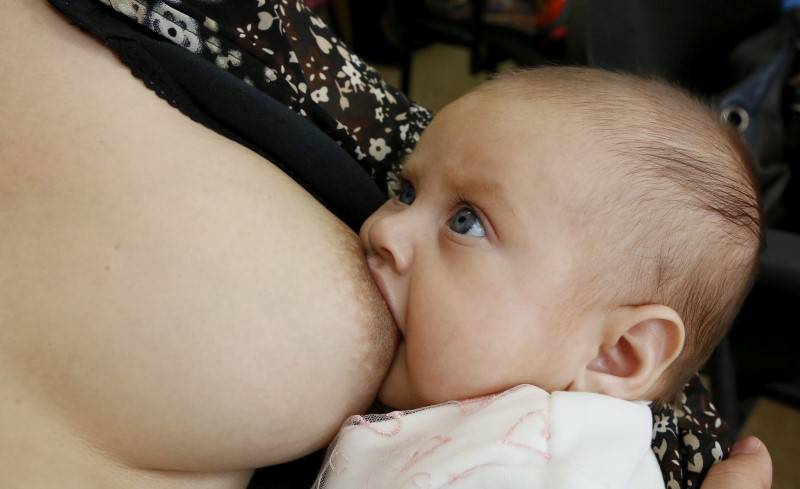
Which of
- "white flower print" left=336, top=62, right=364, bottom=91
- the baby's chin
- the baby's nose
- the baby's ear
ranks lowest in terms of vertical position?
the baby's chin

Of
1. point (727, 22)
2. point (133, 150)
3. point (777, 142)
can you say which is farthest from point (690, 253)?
point (727, 22)

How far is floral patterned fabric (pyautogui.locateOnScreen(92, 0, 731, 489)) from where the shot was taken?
2.42ft

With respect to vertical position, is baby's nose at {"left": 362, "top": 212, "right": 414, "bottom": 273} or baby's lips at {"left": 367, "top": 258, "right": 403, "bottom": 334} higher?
baby's nose at {"left": 362, "top": 212, "right": 414, "bottom": 273}

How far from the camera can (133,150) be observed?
2.16 feet

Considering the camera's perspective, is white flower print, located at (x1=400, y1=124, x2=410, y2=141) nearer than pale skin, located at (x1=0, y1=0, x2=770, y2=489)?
No

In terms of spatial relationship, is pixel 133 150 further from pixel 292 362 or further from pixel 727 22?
pixel 727 22

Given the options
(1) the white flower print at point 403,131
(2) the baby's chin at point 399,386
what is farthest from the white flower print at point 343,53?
(2) the baby's chin at point 399,386

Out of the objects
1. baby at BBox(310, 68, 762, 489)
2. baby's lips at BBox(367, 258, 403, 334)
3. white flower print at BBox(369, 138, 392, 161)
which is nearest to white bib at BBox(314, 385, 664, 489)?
baby at BBox(310, 68, 762, 489)

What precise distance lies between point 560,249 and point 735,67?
129cm

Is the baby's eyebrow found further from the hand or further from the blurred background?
the blurred background

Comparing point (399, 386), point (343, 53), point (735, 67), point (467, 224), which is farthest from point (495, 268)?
point (735, 67)

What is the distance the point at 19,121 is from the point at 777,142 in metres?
1.59

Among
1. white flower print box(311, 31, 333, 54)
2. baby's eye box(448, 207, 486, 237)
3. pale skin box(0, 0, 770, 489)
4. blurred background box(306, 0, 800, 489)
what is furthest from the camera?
blurred background box(306, 0, 800, 489)

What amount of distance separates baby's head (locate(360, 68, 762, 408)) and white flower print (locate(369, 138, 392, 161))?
131 mm
